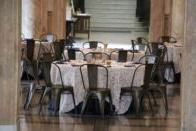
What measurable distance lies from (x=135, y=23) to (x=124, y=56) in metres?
15.1

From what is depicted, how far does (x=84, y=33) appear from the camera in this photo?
2519cm

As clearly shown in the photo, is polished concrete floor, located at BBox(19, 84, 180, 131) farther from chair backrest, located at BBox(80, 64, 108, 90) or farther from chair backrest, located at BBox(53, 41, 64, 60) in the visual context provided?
chair backrest, located at BBox(53, 41, 64, 60)

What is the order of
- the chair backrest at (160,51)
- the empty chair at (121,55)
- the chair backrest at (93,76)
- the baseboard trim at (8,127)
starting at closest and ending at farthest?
the baseboard trim at (8,127), the chair backrest at (93,76), the empty chair at (121,55), the chair backrest at (160,51)

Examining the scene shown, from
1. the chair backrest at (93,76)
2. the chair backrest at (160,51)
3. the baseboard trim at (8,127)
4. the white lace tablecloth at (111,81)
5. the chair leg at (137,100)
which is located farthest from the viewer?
the chair backrest at (160,51)

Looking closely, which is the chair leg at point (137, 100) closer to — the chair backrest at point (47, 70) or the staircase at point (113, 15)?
the chair backrest at point (47, 70)

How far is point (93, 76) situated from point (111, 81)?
15.7 inches

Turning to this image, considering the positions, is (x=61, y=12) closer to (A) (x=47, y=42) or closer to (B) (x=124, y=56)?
(A) (x=47, y=42)

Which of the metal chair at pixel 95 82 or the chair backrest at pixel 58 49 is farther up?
the chair backrest at pixel 58 49

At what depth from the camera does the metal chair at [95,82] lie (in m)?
9.45

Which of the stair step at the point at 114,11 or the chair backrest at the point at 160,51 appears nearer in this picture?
the chair backrest at the point at 160,51

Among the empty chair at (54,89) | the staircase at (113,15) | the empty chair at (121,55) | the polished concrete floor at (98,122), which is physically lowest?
the polished concrete floor at (98,122)

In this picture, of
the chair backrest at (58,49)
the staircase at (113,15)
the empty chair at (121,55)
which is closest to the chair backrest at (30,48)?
the chair backrest at (58,49)

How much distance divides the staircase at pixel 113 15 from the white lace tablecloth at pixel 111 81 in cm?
1621

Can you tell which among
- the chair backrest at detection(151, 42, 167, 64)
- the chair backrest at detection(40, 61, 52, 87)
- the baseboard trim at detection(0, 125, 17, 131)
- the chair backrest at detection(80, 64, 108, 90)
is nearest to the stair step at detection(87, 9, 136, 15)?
the chair backrest at detection(151, 42, 167, 64)
